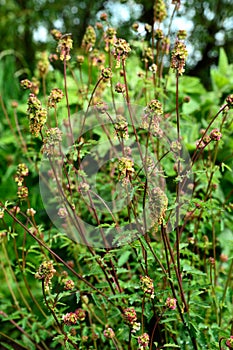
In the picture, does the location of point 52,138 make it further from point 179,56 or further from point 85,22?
point 85,22

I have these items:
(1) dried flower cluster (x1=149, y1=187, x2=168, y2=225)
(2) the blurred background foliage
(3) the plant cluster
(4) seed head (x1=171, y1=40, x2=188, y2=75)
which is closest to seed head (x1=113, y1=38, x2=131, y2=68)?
(3) the plant cluster

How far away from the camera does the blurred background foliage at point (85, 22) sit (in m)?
4.65

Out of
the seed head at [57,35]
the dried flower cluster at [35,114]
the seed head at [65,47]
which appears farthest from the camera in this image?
the seed head at [57,35]

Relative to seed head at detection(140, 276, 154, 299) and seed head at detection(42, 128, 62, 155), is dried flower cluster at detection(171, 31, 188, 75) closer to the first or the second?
seed head at detection(42, 128, 62, 155)

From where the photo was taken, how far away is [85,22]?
16.9 feet

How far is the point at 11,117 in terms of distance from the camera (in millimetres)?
3324

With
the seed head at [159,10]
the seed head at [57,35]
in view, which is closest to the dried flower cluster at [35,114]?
the seed head at [57,35]

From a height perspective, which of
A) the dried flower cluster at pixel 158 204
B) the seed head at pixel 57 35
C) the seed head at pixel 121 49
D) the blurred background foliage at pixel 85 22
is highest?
the blurred background foliage at pixel 85 22

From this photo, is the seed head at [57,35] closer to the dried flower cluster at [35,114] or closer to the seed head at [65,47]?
the seed head at [65,47]

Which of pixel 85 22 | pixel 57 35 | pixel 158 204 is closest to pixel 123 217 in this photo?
pixel 57 35

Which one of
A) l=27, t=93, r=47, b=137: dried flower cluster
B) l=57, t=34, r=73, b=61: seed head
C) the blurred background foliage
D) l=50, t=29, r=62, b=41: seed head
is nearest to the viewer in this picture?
l=27, t=93, r=47, b=137: dried flower cluster

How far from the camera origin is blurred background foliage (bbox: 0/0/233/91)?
465 cm

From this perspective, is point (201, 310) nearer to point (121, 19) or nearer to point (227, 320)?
point (227, 320)

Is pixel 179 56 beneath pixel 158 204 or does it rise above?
above
